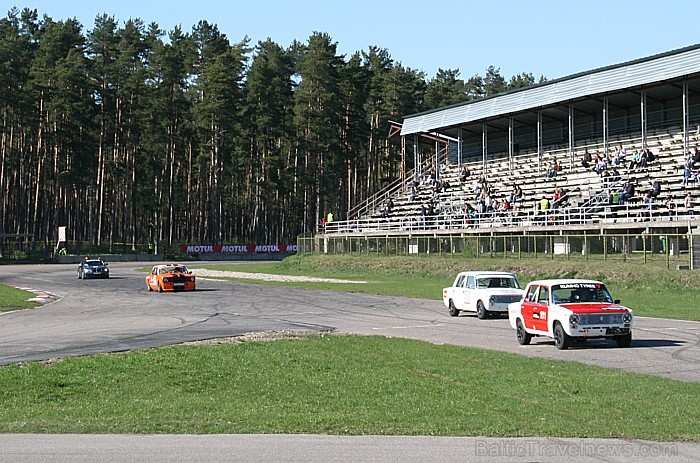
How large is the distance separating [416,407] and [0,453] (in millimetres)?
5471

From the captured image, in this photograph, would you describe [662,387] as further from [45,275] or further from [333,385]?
[45,275]

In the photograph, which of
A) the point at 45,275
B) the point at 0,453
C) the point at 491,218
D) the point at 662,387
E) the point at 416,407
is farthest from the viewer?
the point at 45,275

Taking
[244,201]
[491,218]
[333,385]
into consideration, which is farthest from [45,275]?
[244,201]

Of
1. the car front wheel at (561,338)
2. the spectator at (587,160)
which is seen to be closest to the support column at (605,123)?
the spectator at (587,160)

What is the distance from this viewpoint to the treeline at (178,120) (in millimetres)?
103250

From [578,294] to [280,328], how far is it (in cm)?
882

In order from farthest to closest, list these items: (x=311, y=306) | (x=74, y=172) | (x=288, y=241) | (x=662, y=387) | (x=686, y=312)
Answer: (x=288, y=241) < (x=74, y=172) < (x=311, y=306) < (x=686, y=312) < (x=662, y=387)

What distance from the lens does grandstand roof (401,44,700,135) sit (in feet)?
182

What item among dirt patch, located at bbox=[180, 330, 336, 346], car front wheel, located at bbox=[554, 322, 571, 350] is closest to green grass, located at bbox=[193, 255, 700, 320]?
car front wheel, located at bbox=[554, 322, 571, 350]

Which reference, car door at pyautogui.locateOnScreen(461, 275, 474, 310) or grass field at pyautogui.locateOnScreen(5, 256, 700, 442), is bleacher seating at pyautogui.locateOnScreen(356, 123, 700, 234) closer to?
car door at pyautogui.locateOnScreen(461, 275, 474, 310)

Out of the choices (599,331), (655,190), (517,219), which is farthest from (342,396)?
(517,219)

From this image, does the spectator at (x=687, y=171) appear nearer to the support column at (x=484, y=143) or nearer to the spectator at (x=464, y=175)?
the support column at (x=484, y=143)

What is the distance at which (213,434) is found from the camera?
10859 mm

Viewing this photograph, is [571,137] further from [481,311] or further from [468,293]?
[481,311]
